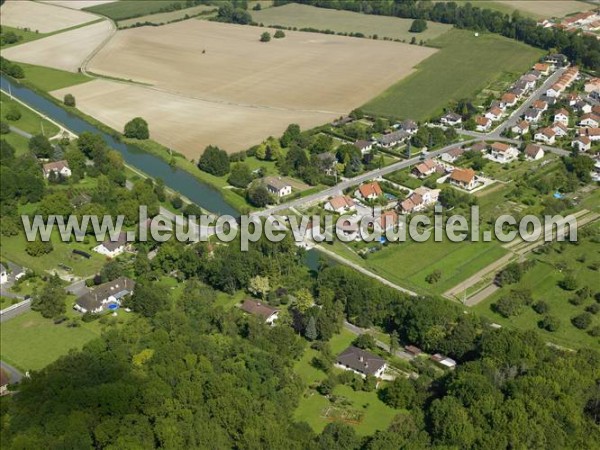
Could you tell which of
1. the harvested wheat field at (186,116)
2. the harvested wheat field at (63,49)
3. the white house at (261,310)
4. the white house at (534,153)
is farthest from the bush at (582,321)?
the harvested wheat field at (63,49)

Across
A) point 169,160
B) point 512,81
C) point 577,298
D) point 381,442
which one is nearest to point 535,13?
point 512,81

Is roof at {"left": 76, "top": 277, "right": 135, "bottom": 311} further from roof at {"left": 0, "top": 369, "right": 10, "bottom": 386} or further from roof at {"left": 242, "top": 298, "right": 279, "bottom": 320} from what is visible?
roof at {"left": 242, "top": 298, "right": 279, "bottom": 320}

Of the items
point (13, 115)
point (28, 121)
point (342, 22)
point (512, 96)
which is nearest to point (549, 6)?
point (342, 22)

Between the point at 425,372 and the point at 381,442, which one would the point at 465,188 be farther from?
the point at 381,442

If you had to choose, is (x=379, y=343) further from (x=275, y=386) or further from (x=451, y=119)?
(x=451, y=119)

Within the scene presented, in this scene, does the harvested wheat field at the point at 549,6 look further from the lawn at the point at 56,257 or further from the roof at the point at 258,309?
the roof at the point at 258,309

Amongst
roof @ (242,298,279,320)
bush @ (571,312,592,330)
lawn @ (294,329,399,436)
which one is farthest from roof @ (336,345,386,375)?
bush @ (571,312,592,330)

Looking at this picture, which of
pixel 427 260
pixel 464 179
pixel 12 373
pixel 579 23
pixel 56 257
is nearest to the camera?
pixel 12 373
